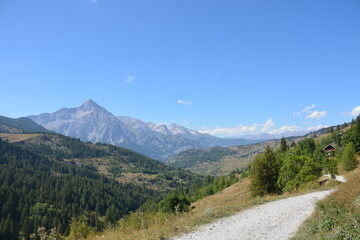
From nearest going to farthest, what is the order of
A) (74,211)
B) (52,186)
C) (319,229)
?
(319,229) → (74,211) → (52,186)

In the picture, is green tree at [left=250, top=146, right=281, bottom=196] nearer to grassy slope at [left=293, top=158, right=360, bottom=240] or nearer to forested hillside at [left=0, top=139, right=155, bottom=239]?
grassy slope at [left=293, top=158, right=360, bottom=240]

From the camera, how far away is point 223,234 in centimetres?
1192

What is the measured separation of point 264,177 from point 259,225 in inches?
1401

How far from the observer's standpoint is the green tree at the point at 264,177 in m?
45.5

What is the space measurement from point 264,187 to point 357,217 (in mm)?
38544

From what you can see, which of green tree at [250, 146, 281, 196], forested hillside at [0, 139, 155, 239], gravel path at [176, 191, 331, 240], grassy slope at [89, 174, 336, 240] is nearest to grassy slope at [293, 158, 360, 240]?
gravel path at [176, 191, 331, 240]

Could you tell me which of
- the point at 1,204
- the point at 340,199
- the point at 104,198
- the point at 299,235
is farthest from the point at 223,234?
the point at 104,198

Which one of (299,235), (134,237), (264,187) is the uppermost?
(299,235)

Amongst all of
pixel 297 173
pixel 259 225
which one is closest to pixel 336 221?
pixel 259 225

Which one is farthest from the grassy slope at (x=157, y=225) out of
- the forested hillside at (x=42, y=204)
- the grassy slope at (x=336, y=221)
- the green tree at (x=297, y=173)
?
the forested hillside at (x=42, y=204)

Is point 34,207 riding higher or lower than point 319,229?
lower

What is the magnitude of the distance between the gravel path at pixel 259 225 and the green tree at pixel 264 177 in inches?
1199

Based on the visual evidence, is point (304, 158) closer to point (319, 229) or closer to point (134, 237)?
point (319, 229)

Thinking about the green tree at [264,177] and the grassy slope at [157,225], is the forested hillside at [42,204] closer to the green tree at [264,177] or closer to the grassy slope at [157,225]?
the green tree at [264,177]
